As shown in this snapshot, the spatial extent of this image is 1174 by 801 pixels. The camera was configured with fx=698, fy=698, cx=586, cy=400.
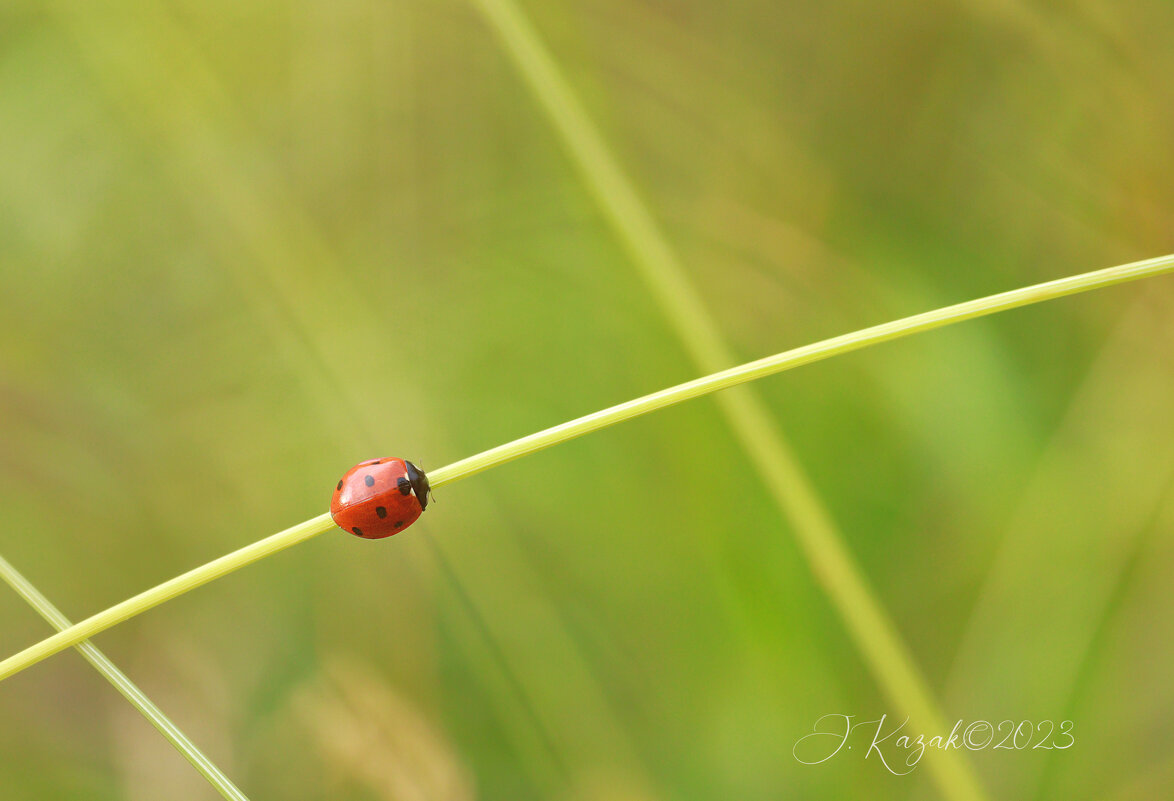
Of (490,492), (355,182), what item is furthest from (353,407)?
(355,182)

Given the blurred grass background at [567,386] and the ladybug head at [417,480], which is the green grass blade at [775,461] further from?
the ladybug head at [417,480]

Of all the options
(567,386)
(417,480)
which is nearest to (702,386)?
(417,480)

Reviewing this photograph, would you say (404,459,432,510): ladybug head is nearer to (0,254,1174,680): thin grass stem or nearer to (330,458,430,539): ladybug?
(330,458,430,539): ladybug

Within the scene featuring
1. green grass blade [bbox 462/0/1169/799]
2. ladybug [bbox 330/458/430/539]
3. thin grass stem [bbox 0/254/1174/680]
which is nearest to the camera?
thin grass stem [bbox 0/254/1174/680]

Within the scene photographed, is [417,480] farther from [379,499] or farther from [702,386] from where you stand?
[702,386]

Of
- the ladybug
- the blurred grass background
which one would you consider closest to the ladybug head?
the ladybug

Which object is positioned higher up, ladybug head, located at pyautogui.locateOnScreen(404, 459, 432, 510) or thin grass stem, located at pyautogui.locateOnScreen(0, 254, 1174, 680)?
ladybug head, located at pyautogui.locateOnScreen(404, 459, 432, 510)

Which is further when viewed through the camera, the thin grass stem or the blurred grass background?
the blurred grass background
